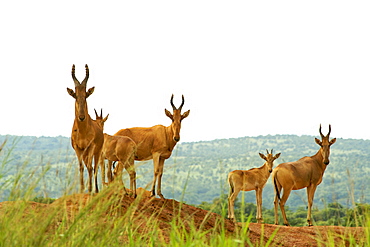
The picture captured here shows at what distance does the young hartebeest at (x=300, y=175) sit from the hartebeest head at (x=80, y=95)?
6.78m

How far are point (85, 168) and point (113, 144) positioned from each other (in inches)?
57.3

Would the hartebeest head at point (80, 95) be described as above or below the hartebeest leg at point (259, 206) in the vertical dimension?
above

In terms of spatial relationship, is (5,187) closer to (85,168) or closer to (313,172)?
(85,168)

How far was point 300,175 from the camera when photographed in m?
15.3

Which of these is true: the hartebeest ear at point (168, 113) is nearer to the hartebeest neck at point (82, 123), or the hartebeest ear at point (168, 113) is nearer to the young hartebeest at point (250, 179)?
the hartebeest neck at point (82, 123)

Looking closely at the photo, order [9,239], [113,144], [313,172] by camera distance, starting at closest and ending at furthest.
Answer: [9,239]
[113,144]
[313,172]

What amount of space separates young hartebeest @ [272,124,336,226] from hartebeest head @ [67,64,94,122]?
6784 mm

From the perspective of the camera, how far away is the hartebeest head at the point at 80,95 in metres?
9.83

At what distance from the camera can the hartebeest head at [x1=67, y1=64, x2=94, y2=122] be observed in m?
9.83

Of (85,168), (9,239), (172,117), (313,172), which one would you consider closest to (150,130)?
(172,117)

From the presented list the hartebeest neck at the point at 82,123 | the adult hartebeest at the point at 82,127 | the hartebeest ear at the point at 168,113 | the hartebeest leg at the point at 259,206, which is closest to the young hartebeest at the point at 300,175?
the hartebeest leg at the point at 259,206

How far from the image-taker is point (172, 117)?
485 inches

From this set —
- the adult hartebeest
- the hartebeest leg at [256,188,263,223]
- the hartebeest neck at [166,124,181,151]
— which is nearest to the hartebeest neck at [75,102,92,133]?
the adult hartebeest

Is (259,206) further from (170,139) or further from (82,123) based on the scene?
(82,123)
